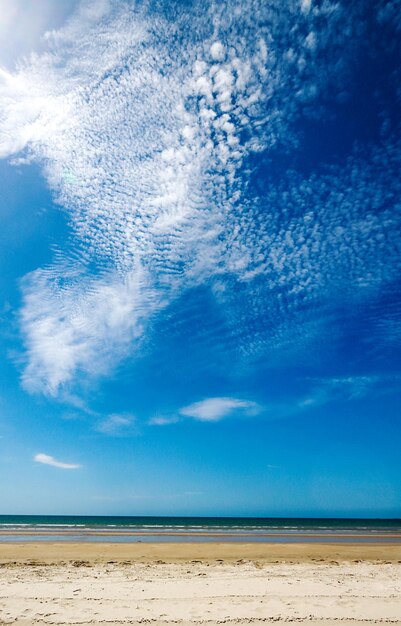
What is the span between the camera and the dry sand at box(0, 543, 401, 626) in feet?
29.0

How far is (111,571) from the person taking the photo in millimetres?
14766

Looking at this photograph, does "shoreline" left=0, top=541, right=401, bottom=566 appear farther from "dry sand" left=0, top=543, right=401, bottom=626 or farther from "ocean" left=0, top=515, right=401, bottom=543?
"ocean" left=0, top=515, right=401, bottom=543

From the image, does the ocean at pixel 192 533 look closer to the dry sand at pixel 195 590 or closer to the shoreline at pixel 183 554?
the shoreline at pixel 183 554

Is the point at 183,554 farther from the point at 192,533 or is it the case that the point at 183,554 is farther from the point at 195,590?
the point at 192,533

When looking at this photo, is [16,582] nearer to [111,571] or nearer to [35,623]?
[111,571]

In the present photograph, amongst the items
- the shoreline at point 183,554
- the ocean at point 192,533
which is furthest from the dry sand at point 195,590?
the ocean at point 192,533

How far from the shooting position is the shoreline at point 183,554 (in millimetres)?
18984

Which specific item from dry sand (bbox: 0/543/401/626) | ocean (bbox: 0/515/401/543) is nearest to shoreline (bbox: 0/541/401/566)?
dry sand (bbox: 0/543/401/626)

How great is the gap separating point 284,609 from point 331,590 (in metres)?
2.96

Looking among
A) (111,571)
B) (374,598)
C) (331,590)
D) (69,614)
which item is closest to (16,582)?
(111,571)

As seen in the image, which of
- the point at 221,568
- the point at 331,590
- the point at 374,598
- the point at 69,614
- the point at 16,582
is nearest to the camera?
the point at 69,614

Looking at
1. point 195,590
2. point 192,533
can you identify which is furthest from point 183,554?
point 192,533

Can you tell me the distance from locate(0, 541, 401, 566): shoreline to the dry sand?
4.5 inches

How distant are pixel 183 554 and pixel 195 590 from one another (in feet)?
37.5
